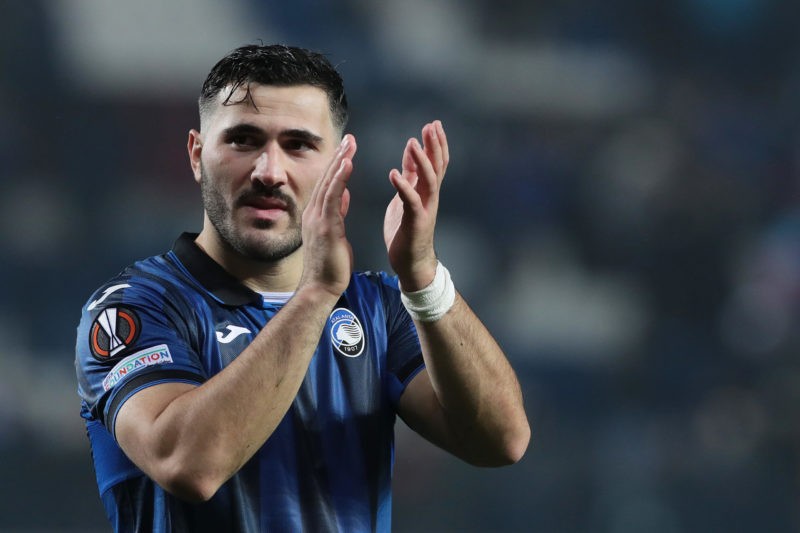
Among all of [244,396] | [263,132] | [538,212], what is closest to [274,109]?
[263,132]

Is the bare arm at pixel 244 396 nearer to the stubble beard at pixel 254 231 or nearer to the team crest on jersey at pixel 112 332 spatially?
the team crest on jersey at pixel 112 332

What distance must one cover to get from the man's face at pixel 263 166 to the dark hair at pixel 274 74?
20 mm

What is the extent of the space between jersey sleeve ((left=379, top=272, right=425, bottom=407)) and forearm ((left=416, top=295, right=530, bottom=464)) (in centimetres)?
11

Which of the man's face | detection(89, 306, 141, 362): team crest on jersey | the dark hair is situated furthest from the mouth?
detection(89, 306, 141, 362): team crest on jersey

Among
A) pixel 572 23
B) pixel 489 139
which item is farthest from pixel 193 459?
pixel 572 23

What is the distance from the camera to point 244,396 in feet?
6.11

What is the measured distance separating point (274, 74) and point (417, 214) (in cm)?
57

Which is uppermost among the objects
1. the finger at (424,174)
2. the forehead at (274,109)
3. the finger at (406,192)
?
the forehead at (274,109)

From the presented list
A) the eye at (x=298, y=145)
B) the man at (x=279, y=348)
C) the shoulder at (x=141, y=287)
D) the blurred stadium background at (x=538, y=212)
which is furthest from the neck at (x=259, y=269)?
the blurred stadium background at (x=538, y=212)

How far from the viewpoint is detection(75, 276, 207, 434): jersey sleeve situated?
2.00 meters

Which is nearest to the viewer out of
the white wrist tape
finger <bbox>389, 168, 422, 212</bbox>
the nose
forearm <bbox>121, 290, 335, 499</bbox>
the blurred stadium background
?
forearm <bbox>121, 290, 335, 499</bbox>

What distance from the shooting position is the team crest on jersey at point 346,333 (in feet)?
7.60

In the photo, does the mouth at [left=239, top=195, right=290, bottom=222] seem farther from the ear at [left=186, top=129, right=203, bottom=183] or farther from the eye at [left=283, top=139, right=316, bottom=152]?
the ear at [left=186, top=129, right=203, bottom=183]

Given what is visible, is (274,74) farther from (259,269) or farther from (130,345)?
(130,345)
